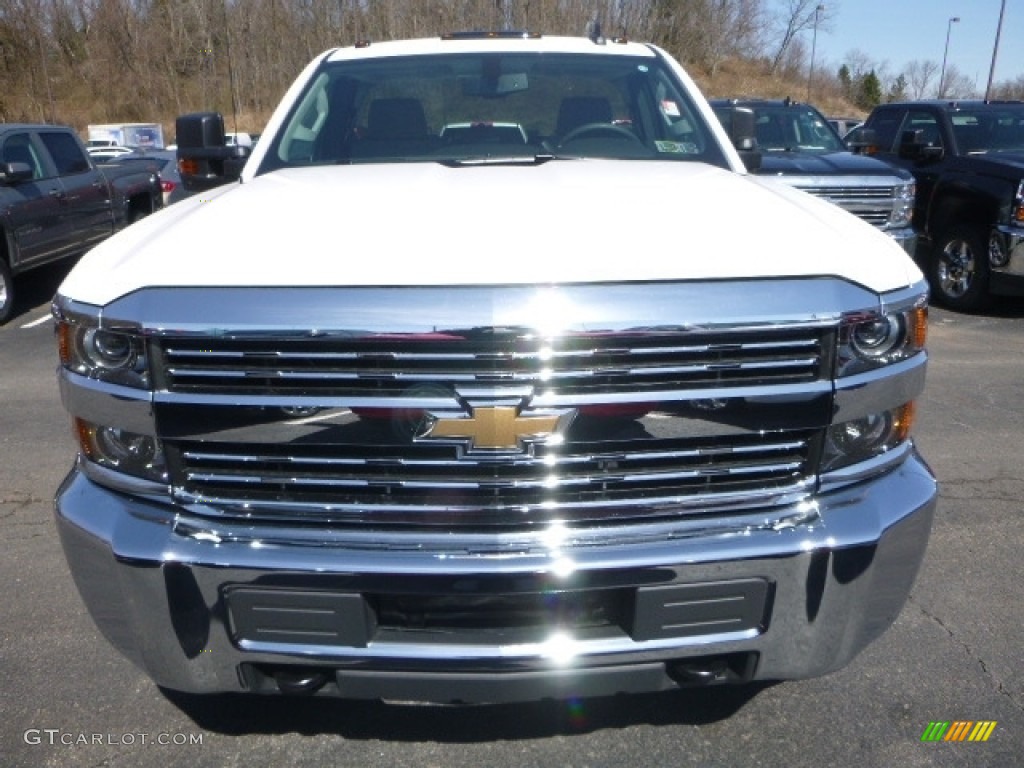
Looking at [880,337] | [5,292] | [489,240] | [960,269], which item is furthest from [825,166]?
[5,292]

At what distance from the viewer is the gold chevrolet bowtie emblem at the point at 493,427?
80.7 inches

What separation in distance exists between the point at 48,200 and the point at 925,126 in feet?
30.4

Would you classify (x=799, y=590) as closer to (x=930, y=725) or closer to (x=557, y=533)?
(x=557, y=533)

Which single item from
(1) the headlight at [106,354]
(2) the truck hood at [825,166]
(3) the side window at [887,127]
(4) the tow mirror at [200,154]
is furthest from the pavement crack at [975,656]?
(3) the side window at [887,127]

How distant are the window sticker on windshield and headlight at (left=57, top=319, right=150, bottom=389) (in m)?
2.40

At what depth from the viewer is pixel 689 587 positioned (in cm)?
209

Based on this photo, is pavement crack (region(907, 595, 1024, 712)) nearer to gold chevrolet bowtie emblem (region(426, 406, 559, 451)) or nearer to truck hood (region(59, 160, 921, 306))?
truck hood (region(59, 160, 921, 306))

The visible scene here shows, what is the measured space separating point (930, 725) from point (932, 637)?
0.54 metres

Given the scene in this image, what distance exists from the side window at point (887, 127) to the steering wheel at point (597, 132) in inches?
311

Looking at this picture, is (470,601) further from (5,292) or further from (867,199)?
(5,292)

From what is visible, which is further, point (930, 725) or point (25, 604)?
point (25, 604)

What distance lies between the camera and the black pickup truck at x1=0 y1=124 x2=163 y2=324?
8.82 m

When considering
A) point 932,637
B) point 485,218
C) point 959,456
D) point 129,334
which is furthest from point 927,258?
point 129,334

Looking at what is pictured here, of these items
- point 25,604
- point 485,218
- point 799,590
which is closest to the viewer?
point 799,590
